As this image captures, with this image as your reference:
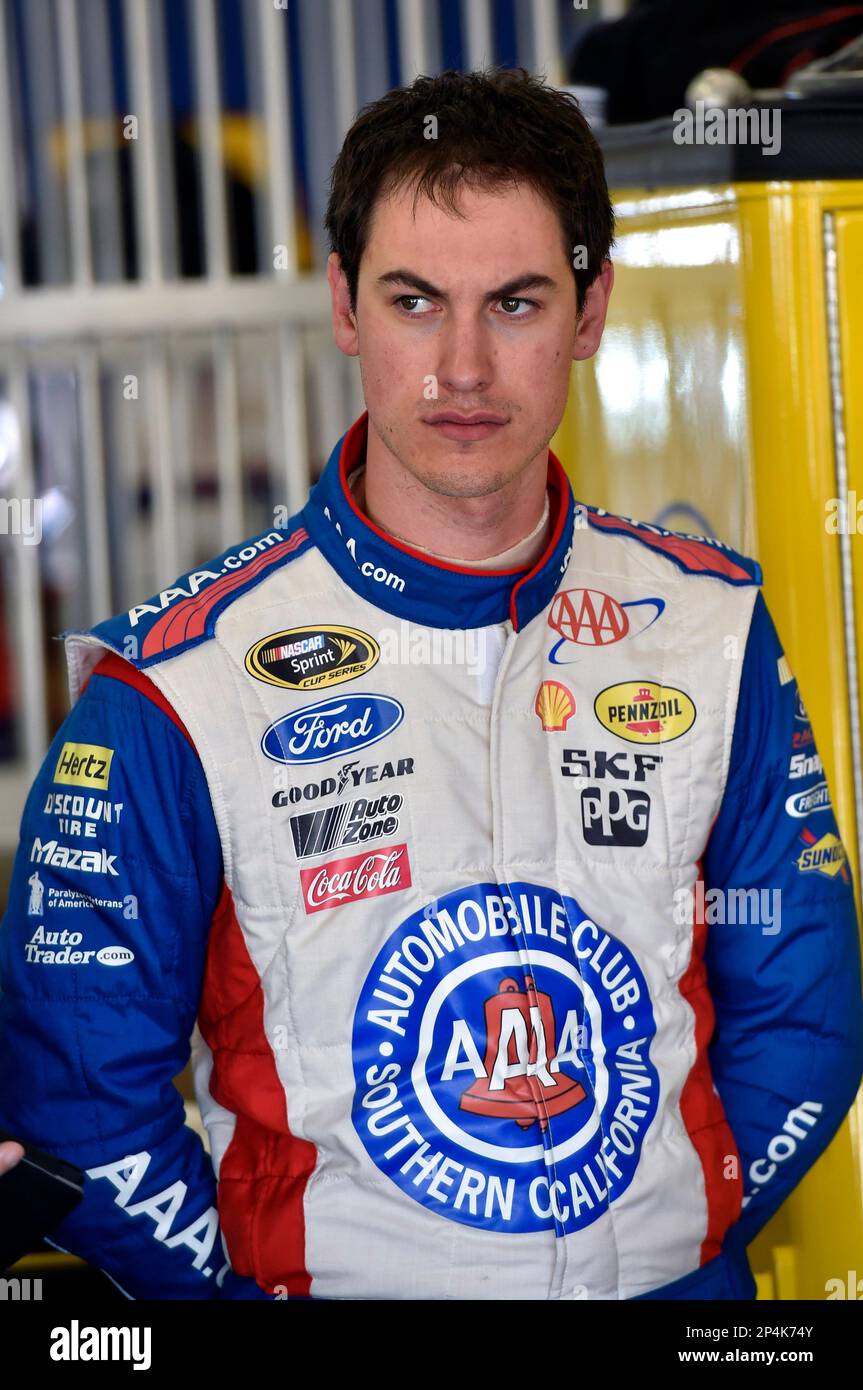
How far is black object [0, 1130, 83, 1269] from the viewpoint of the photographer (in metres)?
0.95

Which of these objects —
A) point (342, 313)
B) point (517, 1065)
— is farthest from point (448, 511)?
point (517, 1065)

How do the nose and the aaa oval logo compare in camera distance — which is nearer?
the nose

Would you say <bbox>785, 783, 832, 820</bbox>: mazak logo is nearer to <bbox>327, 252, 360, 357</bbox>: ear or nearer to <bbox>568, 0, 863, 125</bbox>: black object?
<bbox>327, 252, 360, 357</bbox>: ear

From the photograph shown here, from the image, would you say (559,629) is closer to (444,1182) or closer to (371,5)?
(444,1182)

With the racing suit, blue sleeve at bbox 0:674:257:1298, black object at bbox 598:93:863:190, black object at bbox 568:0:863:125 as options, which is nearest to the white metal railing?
black object at bbox 568:0:863:125

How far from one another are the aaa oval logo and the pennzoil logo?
20 cm

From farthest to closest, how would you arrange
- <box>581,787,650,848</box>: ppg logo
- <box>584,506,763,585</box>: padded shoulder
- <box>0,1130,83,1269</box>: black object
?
<box>584,506,763,585</box>: padded shoulder < <box>581,787,650,848</box>: ppg logo < <box>0,1130,83,1269</box>: black object

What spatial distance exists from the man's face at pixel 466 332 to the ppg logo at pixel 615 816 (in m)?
0.26

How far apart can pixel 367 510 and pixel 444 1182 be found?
541 millimetres

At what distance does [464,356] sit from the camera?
3.79 ft

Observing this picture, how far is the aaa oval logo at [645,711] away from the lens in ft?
4.14

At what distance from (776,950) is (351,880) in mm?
382
